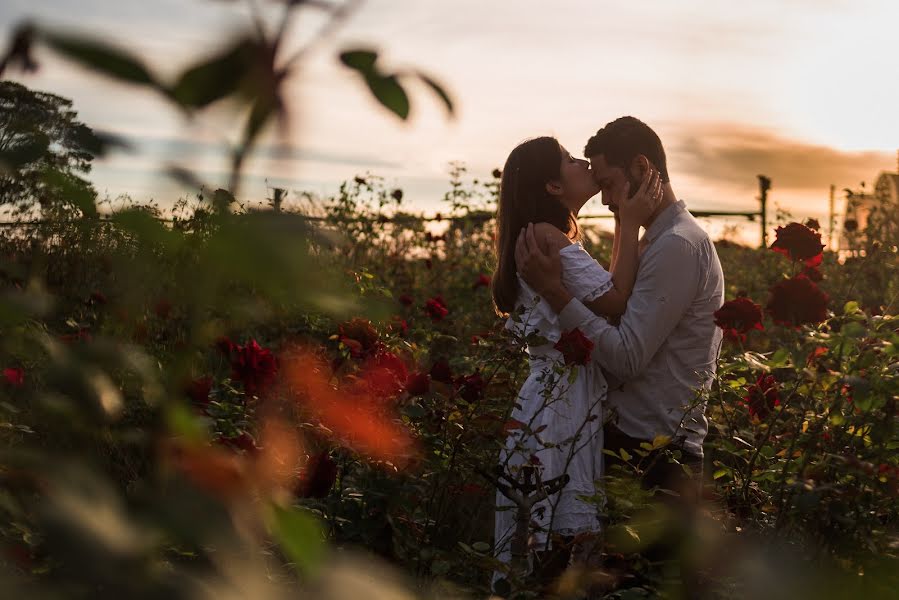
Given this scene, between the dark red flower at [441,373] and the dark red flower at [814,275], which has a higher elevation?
the dark red flower at [814,275]

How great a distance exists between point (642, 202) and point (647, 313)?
435 mm

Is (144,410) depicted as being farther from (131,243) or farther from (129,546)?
(129,546)

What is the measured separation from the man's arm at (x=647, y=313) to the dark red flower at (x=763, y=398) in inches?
12.6

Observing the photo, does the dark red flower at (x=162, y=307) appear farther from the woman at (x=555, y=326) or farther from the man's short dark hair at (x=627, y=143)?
the man's short dark hair at (x=627, y=143)

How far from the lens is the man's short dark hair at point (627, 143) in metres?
3.06

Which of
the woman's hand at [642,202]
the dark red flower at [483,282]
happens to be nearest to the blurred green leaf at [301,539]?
the woman's hand at [642,202]

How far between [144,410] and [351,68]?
319 centimetres

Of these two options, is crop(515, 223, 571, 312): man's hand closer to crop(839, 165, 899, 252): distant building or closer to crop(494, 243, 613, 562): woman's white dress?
crop(494, 243, 613, 562): woman's white dress

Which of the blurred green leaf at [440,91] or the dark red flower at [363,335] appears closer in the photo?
the blurred green leaf at [440,91]

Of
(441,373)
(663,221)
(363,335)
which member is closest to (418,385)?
(441,373)

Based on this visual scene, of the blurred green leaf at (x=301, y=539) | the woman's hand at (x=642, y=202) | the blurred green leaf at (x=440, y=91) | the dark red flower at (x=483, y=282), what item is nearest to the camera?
the blurred green leaf at (x=301, y=539)

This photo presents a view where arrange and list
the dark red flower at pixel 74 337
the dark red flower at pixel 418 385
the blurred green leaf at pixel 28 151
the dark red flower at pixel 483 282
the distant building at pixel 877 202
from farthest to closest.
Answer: the distant building at pixel 877 202, the dark red flower at pixel 483 282, the dark red flower at pixel 418 385, the dark red flower at pixel 74 337, the blurred green leaf at pixel 28 151

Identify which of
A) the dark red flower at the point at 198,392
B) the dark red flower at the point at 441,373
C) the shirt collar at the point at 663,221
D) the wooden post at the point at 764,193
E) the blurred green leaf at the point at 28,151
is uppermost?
Result: the wooden post at the point at 764,193

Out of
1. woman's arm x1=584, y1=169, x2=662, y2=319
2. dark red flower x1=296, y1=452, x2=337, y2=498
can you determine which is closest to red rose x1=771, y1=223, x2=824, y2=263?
woman's arm x1=584, y1=169, x2=662, y2=319
